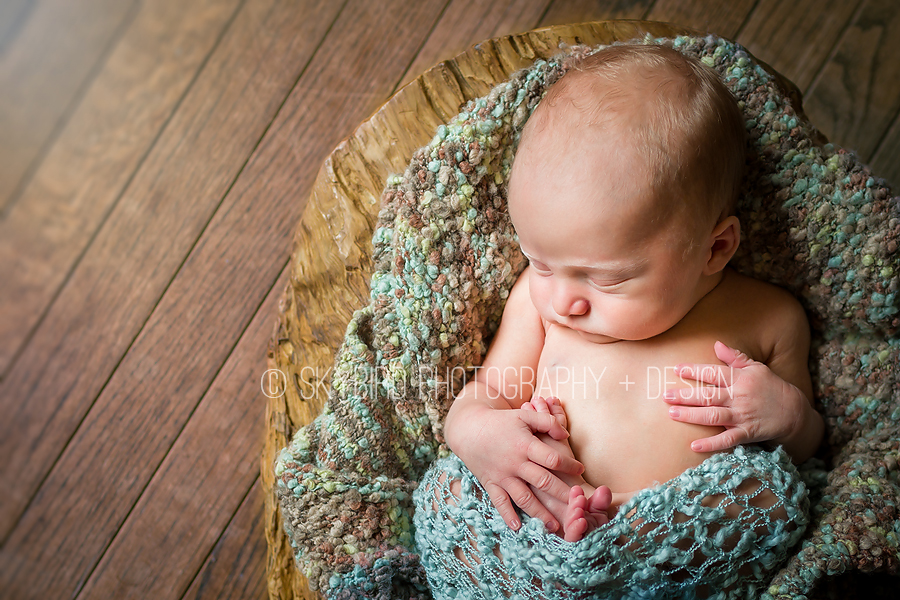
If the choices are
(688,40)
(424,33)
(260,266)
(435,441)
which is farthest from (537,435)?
(424,33)

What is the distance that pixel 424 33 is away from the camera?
1607 mm

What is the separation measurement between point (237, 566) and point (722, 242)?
48.7 inches

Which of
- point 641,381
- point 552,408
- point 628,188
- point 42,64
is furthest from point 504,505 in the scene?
point 42,64

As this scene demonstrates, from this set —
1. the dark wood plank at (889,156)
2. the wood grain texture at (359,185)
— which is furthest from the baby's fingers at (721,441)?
the dark wood plank at (889,156)

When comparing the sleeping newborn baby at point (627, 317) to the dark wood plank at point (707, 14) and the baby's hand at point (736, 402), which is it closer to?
the baby's hand at point (736, 402)

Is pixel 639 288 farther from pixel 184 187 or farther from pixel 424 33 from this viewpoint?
pixel 184 187

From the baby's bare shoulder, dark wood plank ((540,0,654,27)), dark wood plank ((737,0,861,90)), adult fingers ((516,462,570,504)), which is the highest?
dark wood plank ((737,0,861,90))

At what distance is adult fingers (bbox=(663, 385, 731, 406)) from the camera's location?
33.9 inches

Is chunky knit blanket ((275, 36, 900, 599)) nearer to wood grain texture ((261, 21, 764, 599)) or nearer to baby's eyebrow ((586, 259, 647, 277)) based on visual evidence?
wood grain texture ((261, 21, 764, 599))

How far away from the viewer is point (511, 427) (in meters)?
0.86

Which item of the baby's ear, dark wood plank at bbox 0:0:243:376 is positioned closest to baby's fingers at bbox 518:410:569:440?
the baby's ear

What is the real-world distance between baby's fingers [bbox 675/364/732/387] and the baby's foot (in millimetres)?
204

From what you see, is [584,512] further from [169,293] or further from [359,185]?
[169,293]

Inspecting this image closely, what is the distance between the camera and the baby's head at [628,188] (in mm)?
759
